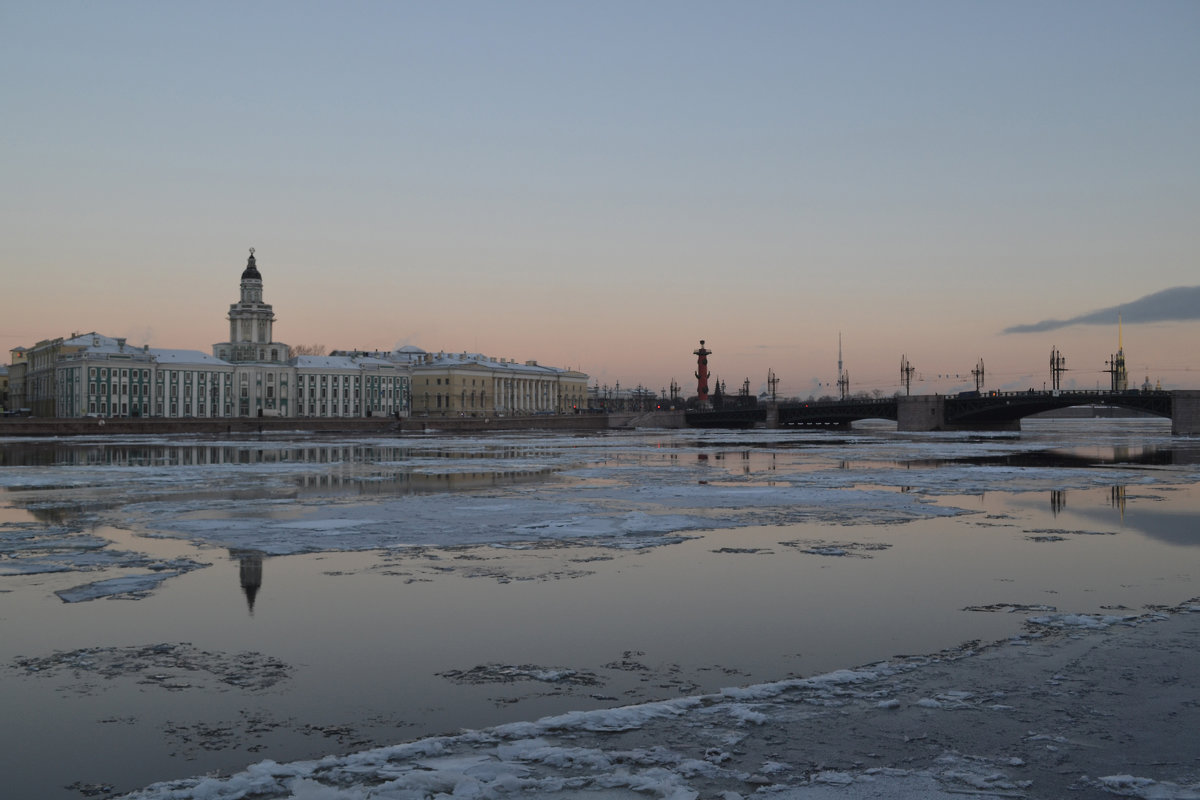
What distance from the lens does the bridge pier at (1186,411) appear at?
69625mm

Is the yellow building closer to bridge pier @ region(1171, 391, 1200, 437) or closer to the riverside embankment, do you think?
the riverside embankment

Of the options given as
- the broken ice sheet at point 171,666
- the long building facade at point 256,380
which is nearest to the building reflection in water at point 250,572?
the broken ice sheet at point 171,666

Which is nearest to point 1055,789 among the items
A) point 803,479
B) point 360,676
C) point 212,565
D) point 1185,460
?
point 360,676

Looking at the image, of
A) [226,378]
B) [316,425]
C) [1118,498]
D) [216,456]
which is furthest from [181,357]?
[1118,498]

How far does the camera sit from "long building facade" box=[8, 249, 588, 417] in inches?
3999

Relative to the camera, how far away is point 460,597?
1056 cm

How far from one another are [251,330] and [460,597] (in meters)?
121

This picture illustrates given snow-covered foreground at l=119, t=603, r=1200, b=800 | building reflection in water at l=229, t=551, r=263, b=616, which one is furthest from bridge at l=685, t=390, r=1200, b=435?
snow-covered foreground at l=119, t=603, r=1200, b=800

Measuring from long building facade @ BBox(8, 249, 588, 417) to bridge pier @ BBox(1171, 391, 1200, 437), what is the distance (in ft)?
258

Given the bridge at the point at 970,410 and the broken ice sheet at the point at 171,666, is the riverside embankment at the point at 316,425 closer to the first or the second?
the bridge at the point at 970,410

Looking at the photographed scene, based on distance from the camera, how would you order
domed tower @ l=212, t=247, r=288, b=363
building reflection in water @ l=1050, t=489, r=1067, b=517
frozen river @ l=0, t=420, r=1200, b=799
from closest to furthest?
frozen river @ l=0, t=420, r=1200, b=799
building reflection in water @ l=1050, t=489, r=1067, b=517
domed tower @ l=212, t=247, r=288, b=363

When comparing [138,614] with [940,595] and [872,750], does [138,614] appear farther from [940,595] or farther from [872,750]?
[940,595]

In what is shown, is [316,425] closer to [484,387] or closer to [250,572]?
[484,387]

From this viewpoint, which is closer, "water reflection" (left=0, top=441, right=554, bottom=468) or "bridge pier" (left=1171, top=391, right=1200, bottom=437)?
"water reflection" (left=0, top=441, right=554, bottom=468)
